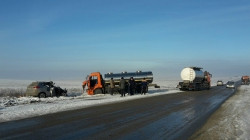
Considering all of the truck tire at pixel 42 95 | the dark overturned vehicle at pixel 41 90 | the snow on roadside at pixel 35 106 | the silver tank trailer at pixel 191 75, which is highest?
the silver tank trailer at pixel 191 75

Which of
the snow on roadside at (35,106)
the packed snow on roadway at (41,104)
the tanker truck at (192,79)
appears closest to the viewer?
the snow on roadside at (35,106)

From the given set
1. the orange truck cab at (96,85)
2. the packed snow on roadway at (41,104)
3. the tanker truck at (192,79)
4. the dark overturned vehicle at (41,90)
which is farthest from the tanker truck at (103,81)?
the tanker truck at (192,79)

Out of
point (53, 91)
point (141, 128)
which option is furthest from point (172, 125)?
point (53, 91)

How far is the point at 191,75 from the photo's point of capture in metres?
43.1

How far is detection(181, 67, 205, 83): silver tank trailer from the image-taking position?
42.9 metres

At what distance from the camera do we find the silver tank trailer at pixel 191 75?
42.9 metres

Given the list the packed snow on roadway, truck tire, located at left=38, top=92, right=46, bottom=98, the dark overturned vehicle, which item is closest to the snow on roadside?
the packed snow on roadway

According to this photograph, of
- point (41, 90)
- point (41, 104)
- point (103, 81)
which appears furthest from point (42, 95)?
point (103, 81)

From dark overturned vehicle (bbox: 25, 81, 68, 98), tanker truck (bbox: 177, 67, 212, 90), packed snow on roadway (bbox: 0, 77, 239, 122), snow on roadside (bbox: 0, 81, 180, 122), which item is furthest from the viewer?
tanker truck (bbox: 177, 67, 212, 90)

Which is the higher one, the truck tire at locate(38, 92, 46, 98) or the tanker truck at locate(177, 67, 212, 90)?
the tanker truck at locate(177, 67, 212, 90)

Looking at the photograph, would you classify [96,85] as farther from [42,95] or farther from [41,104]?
[41,104]

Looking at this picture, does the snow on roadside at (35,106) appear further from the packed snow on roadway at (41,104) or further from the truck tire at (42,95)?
the truck tire at (42,95)

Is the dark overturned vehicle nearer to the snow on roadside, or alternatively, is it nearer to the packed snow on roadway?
the packed snow on roadway

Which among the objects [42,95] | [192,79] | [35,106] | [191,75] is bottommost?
[35,106]
